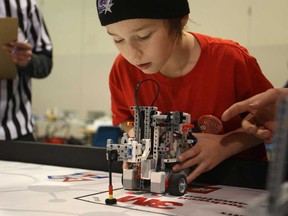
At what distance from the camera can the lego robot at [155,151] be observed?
945 millimetres

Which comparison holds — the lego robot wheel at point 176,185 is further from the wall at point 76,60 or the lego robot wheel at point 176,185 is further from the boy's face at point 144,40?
the wall at point 76,60

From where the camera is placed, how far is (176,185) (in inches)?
36.7

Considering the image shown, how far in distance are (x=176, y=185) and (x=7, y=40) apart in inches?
44.9

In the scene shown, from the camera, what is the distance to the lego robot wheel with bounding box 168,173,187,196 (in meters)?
0.93

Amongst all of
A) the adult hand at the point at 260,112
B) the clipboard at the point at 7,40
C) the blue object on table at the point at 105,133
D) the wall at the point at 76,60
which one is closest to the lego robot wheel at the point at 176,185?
the adult hand at the point at 260,112

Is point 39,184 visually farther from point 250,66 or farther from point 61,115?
point 61,115

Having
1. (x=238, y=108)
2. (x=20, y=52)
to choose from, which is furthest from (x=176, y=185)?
(x=20, y=52)

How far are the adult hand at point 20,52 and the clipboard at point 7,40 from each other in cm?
2

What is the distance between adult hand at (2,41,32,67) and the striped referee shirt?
0.11 feet

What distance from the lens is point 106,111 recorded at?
5133 mm

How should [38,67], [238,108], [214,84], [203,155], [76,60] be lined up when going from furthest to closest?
[76,60], [38,67], [214,84], [203,155], [238,108]

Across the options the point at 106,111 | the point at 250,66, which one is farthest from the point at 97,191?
the point at 106,111

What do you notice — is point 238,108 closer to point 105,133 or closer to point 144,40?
point 144,40

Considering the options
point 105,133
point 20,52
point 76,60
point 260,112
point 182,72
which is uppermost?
point 76,60
